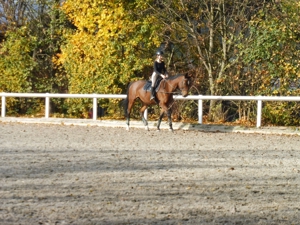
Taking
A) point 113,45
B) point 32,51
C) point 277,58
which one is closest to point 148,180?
point 277,58

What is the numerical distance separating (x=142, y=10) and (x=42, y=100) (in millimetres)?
7807

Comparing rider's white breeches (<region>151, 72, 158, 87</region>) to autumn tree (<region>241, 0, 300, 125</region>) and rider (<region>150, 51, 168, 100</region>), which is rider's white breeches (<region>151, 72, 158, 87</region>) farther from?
autumn tree (<region>241, 0, 300, 125</region>)

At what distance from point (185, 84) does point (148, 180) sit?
1218 cm

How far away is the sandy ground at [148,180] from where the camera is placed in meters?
8.92

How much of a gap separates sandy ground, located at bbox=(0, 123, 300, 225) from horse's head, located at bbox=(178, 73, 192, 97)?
3183mm

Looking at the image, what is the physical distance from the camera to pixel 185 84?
24.0 metres

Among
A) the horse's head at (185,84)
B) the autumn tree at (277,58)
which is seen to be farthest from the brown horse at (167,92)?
the autumn tree at (277,58)

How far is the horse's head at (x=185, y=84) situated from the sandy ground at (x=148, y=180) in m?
3.18

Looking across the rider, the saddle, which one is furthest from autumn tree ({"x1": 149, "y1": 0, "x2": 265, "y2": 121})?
the rider

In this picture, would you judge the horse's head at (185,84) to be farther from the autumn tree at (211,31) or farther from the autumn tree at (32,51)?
the autumn tree at (32,51)

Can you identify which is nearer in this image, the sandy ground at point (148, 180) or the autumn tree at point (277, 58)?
the sandy ground at point (148, 180)

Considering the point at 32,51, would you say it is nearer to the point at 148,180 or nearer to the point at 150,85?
the point at 150,85

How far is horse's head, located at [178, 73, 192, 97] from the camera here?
78.5 ft

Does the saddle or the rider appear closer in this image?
the rider
